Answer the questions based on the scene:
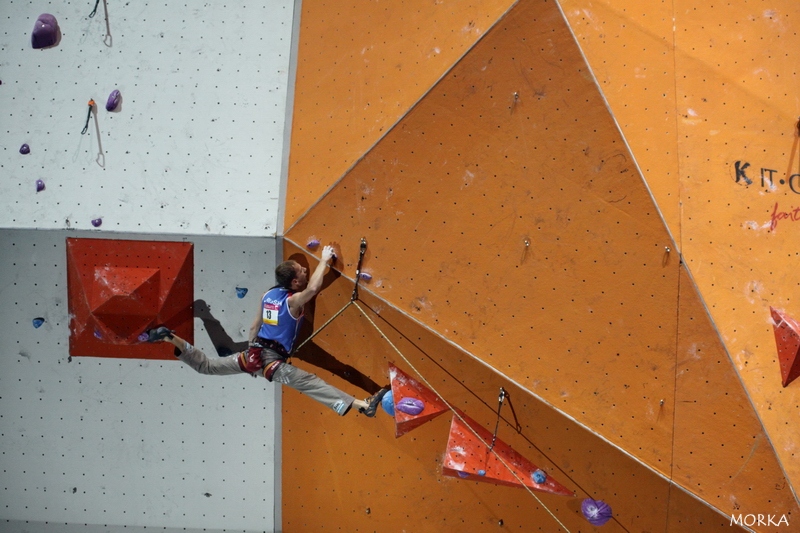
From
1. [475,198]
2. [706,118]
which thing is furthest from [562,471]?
[706,118]

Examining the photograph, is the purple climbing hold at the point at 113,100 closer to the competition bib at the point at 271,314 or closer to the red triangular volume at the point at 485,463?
the competition bib at the point at 271,314

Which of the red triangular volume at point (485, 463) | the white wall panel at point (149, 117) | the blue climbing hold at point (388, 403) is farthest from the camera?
the white wall panel at point (149, 117)

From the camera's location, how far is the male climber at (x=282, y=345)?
3775mm

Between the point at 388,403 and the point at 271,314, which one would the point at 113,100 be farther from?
the point at 388,403

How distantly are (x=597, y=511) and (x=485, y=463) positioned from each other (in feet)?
2.30

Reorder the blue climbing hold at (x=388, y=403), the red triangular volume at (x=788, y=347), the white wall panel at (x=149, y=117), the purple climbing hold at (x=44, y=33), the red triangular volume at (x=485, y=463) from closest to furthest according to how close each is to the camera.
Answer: the red triangular volume at (x=788, y=347) → the red triangular volume at (x=485, y=463) → the blue climbing hold at (x=388, y=403) → the white wall panel at (x=149, y=117) → the purple climbing hold at (x=44, y=33)

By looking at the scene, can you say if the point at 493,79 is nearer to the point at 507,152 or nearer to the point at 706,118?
the point at 507,152

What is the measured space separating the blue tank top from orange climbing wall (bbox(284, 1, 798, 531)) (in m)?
0.51

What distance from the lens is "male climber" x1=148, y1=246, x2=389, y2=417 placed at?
3.78 metres

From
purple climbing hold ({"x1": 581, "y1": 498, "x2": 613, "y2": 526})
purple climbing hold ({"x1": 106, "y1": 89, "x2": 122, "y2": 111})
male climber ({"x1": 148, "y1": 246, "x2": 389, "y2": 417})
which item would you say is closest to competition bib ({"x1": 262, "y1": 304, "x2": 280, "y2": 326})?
male climber ({"x1": 148, "y1": 246, "x2": 389, "y2": 417})

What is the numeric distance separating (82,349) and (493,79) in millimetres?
3025

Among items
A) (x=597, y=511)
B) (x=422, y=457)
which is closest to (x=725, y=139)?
(x=597, y=511)

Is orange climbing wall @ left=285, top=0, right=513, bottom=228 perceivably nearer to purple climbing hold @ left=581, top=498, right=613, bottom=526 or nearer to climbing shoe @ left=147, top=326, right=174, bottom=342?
climbing shoe @ left=147, top=326, right=174, bottom=342

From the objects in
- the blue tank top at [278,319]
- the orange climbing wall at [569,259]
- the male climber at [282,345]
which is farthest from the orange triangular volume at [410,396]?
the blue tank top at [278,319]
